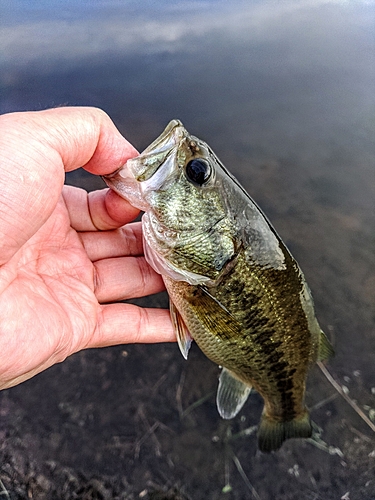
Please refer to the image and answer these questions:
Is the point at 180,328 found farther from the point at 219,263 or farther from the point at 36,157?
the point at 36,157

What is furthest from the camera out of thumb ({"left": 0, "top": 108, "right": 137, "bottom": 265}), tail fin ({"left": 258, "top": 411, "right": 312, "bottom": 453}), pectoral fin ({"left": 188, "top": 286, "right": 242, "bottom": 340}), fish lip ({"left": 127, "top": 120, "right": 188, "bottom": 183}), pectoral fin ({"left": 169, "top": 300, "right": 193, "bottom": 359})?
tail fin ({"left": 258, "top": 411, "right": 312, "bottom": 453})

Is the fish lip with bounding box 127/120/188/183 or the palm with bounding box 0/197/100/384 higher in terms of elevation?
the fish lip with bounding box 127/120/188/183

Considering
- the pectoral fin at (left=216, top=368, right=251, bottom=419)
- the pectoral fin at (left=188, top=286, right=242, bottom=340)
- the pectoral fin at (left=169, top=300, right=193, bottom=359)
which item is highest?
the pectoral fin at (left=188, top=286, right=242, bottom=340)

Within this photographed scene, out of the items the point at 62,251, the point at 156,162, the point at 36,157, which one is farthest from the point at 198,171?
the point at 62,251

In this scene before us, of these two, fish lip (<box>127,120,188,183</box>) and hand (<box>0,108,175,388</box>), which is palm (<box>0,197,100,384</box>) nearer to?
hand (<box>0,108,175,388</box>)

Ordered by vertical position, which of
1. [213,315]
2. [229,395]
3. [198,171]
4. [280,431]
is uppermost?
[198,171]

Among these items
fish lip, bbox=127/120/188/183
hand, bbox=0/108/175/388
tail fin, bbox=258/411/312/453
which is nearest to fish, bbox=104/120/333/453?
fish lip, bbox=127/120/188/183

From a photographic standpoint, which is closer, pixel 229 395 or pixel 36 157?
pixel 36 157

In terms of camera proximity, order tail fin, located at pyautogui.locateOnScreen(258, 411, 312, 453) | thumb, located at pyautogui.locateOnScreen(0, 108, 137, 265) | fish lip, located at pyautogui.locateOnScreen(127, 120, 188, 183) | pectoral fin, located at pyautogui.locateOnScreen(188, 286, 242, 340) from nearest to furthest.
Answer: thumb, located at pyautogui.locateOnScreen(0, 108, 137, 265) → fish lip, located at pyautogui.locateOnScreen(127, 120, 188, 183) → pectoral fin, located at pyautogui.locateOnScreen(188, 286, 242, 340) → tail fin, located at pyautogui.locateOnScreen(258, 411, 312, 453)
